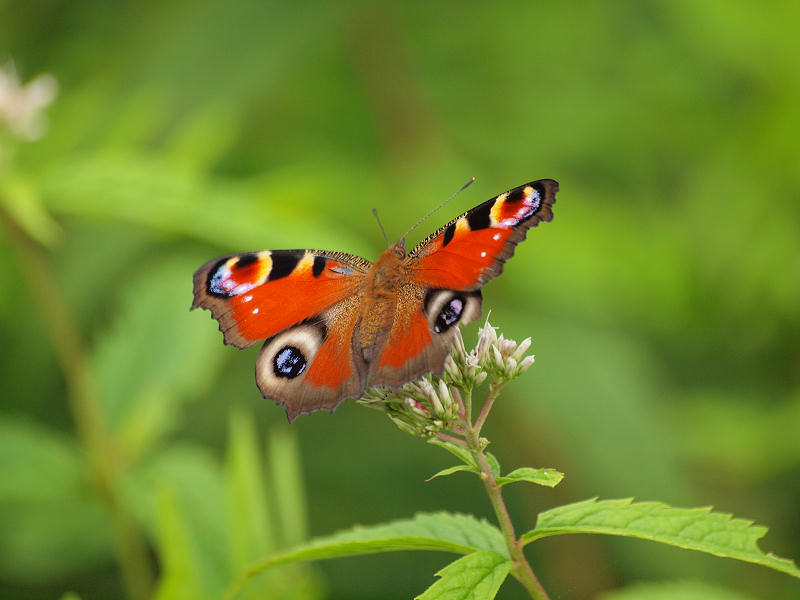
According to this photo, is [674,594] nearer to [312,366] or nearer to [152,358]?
[312,366]

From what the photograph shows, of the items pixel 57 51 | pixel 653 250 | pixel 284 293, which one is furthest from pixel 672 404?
pixel 57 51

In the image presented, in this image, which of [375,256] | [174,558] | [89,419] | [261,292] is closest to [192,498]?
[89,419]

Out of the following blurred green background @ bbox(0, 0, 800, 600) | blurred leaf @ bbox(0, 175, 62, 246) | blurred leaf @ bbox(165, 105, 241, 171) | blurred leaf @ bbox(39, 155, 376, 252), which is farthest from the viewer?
blurred leaf @ bbox(165, 105, 241, 171)

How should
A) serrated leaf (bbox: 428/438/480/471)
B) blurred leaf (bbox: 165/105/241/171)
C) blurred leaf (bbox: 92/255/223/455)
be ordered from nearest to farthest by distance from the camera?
serrated leaf (bbox: 428/438/480/471), blurred leaf (bbox: 92/255/223/455), blurred leaf (bbox: 165/105/241/171)

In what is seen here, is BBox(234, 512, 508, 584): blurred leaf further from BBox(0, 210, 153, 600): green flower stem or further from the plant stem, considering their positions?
BBox(0, 210, 153, 600): green flower stem

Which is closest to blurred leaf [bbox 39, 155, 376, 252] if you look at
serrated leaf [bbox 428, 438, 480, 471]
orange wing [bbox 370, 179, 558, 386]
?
orange wing [bbox 370, 179, 558, 386]

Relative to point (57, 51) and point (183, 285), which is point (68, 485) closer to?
point (183, 285)
